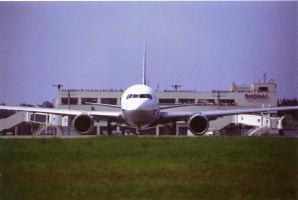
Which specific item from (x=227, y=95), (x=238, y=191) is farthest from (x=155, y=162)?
(x=227, y=95)

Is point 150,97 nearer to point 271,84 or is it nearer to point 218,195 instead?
point 218,195

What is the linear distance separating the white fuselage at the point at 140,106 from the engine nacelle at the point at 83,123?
1853 millimetres

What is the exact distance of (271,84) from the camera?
99.6 metres

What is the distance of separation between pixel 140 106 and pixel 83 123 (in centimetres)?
319

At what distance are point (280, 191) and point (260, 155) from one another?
562cm

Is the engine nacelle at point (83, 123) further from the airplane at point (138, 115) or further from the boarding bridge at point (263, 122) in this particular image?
the boarding bridge at point (263, 122)

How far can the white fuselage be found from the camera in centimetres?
2950

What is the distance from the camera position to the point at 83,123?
3014 cm

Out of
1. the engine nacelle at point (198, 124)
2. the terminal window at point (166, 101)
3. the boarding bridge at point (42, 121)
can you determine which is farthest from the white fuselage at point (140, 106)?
the terminal window at point (166, 101)

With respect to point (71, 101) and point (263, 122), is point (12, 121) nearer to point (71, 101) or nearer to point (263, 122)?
point (263, 122)

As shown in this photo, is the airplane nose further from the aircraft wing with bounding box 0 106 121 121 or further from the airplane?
the aircraft wing with bounding box 0 106 121 121

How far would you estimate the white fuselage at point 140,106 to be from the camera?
96.8 feet

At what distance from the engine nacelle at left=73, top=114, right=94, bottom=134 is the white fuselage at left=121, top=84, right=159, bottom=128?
1.85 m

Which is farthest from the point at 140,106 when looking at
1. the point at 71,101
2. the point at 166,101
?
the point at 71,101
